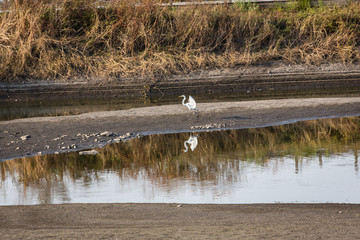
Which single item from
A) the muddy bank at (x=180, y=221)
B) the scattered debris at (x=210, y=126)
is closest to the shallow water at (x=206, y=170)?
the scattered debris at (x=210, y=126)

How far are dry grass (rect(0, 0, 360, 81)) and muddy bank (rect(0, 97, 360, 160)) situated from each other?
17.7ft

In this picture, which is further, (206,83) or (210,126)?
(206,83)

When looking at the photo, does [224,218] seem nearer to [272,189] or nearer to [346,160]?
[272,189]

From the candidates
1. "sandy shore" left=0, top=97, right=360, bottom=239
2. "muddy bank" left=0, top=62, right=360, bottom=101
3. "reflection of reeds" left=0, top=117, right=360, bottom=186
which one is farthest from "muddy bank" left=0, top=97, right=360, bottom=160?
"sandy shore" left=0, top=97, right=360, bottom=239

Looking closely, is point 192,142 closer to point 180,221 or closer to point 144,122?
point 144,122

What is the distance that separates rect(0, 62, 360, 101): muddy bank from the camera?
67.0 ft

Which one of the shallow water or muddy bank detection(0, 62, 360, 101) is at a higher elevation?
muddy bank detection(0, 62, 360, 101)

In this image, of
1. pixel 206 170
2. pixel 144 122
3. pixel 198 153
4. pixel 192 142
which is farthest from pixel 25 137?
pixel 206 170

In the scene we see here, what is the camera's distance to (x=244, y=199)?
8.14m

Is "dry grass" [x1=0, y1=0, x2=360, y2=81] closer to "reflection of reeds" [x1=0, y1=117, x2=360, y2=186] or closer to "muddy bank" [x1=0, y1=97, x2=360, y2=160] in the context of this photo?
"muddy bank" [x1=0, y1=97, x2=360, y2=160]

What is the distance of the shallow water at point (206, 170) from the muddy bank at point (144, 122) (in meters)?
0.46

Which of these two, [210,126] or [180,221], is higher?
[210,126]

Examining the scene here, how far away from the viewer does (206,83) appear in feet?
67.5

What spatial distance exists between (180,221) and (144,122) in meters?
7.82
